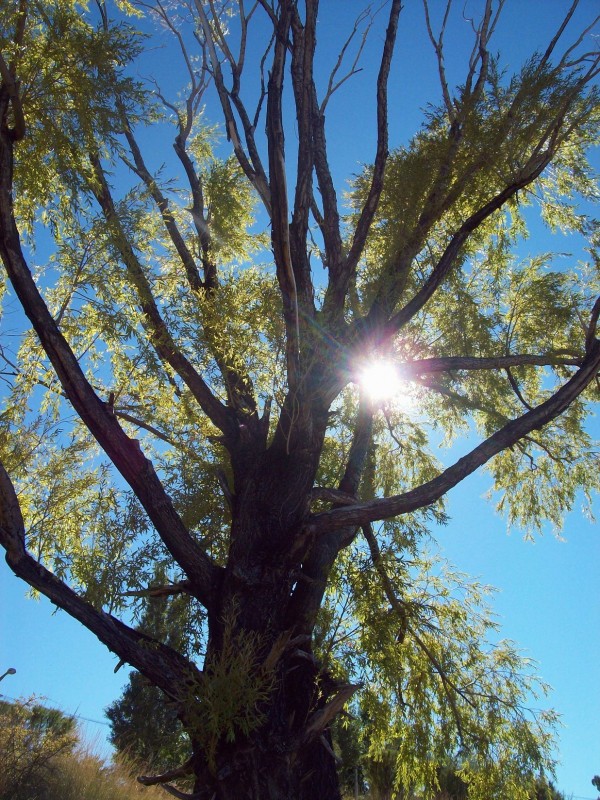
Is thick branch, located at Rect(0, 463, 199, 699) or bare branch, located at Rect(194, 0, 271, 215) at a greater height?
bare branch, located at Rect(194, 0, 271, 215)

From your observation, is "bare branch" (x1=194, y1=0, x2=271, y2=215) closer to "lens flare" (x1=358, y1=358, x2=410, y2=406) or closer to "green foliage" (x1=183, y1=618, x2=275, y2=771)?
"lens flare" (x1=358, y1=358, x2=410, y2=406)

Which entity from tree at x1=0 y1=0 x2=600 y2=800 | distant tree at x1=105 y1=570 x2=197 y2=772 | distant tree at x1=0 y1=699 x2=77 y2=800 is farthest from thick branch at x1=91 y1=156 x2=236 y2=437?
distant tree at x1=105 y1=570 x2=197 y2=772

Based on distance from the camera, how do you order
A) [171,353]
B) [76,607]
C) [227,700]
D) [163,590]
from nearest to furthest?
1. [227,700]
2. [76,607]
3. [163,590]
4. [171,353]

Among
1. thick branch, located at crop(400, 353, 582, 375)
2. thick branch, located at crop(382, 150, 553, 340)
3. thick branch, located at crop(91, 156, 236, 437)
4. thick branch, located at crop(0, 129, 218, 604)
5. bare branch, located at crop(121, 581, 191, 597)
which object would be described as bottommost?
bare branch, located at crop(121, 581, 191, 597)

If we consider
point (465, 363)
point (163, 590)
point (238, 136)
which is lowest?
point (163, 590)

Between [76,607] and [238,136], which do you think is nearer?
[76,607]

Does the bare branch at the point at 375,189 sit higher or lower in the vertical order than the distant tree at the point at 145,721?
higher

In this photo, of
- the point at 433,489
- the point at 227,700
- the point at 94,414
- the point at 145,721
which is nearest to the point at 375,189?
the point at 433,489

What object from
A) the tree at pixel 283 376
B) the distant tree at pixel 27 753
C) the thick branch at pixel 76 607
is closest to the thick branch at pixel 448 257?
the tree at pixel 283 376

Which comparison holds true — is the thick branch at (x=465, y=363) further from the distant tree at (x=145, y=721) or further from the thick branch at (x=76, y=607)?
the distant tree at (x=145, y=721)

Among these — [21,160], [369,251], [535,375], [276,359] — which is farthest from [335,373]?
[535,375]

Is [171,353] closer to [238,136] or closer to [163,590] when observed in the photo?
[163,590]

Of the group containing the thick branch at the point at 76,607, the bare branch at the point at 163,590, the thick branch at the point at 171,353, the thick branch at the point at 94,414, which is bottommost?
the thick branch at the point at 76,607

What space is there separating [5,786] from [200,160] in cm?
712
